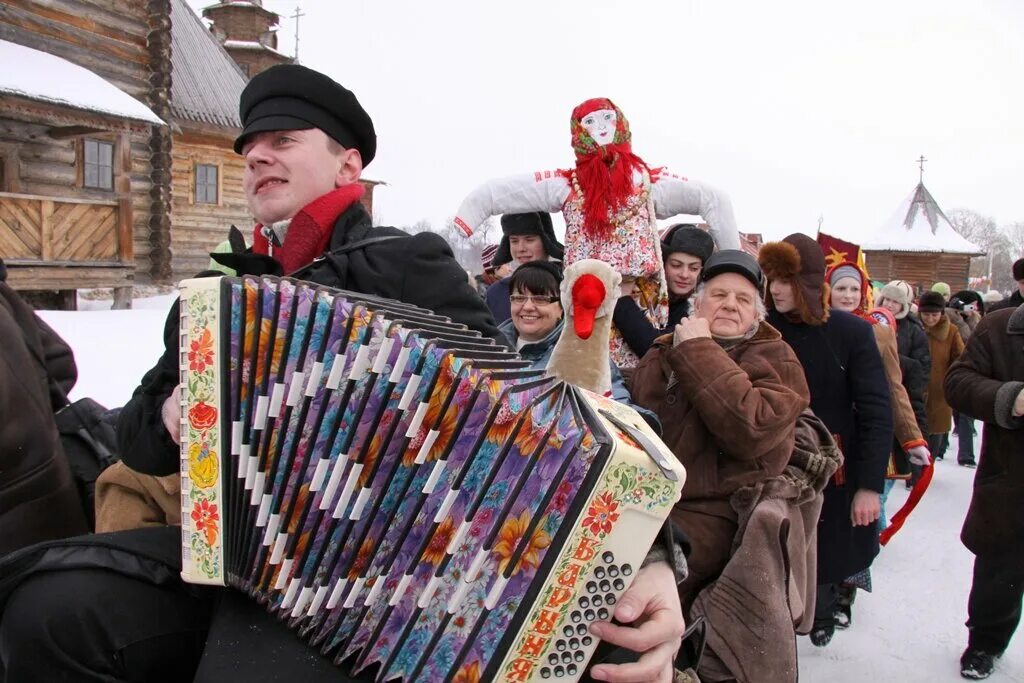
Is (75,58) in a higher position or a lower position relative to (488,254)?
higher

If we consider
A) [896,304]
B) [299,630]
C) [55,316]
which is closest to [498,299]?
[299,630]

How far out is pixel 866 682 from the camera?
131 inches

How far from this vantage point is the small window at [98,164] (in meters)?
13.1

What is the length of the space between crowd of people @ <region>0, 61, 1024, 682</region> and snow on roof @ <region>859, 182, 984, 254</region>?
24867 millimetres

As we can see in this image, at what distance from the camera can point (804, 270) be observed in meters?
3.37

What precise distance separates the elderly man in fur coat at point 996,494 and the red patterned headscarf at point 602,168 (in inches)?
69.7

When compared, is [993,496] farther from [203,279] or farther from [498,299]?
[203,279]

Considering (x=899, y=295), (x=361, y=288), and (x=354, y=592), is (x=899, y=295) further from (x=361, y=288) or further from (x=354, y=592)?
(x=354, y=592)

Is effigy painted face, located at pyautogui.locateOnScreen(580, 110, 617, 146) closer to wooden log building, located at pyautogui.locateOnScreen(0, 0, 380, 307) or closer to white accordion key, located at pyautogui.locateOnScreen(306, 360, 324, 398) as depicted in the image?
white accordion key, located at pyautogui.locateOnScreen(306, 360, 324, 398)

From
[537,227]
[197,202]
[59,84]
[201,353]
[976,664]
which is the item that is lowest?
[976,664]

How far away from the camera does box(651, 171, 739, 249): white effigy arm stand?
11.2 feet

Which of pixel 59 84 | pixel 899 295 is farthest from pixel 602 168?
pixel 59 84

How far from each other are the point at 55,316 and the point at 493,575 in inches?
368

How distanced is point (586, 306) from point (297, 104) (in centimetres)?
117
